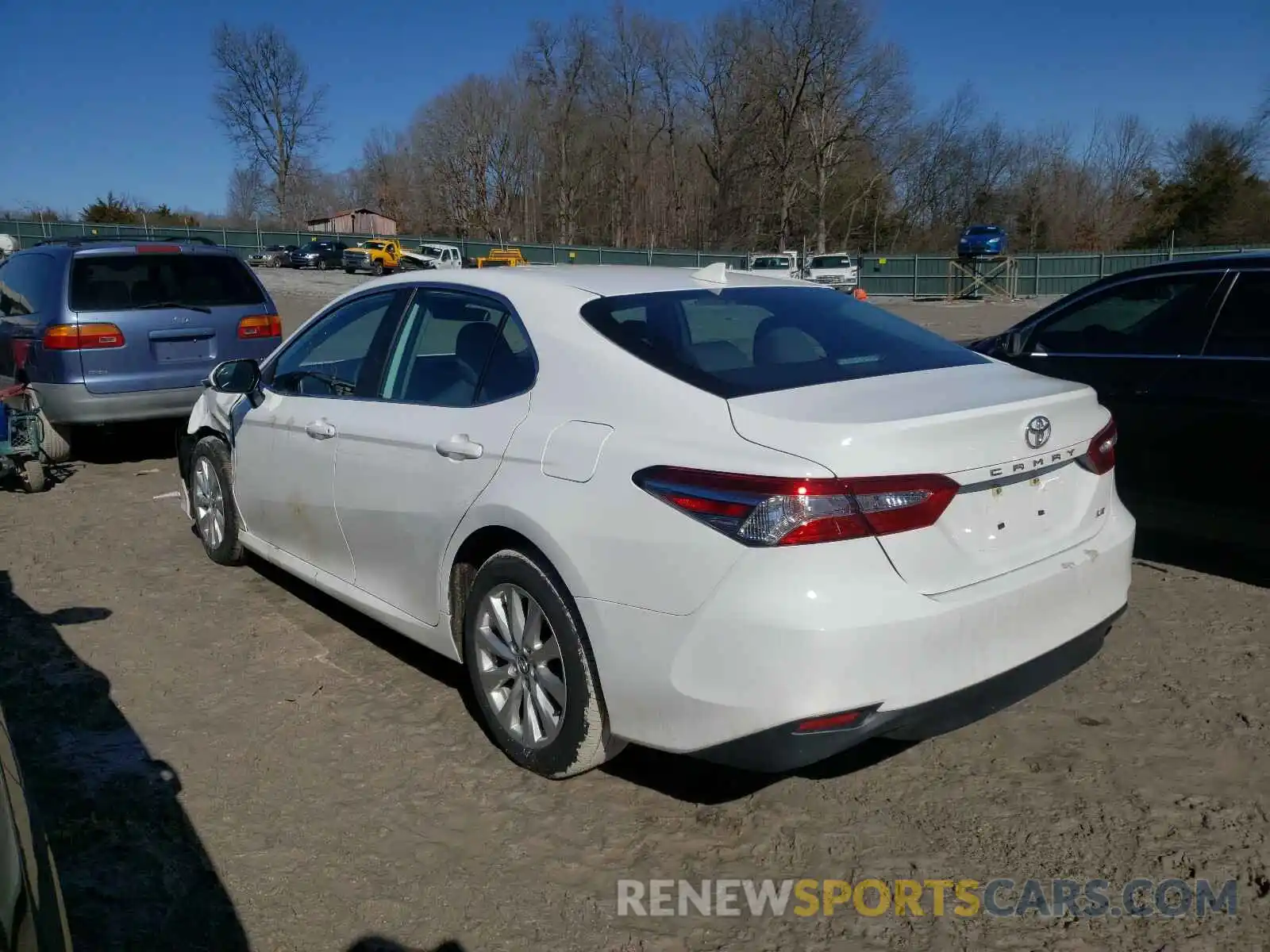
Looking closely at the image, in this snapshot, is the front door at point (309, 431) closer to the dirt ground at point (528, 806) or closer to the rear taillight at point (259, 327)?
the dirt ground at point (528, 806)

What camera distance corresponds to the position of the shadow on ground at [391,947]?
106 inches

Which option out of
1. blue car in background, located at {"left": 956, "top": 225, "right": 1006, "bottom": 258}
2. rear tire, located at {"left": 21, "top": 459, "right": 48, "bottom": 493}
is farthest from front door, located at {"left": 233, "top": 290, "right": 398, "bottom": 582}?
blue car in background, located at {"left": 956, "top": 225, "right": 1006, "bottom": 258}

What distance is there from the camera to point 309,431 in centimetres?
445

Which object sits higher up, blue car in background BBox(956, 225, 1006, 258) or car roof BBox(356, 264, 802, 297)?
blue car in background BBox(956, 225, 1006, 258)

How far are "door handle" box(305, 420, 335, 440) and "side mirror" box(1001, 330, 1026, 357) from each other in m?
3.72

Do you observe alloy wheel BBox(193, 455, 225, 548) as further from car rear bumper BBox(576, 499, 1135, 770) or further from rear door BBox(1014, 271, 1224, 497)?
rear door BBox(1014, 271, 1224, 497)

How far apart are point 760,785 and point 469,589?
45.3 inches

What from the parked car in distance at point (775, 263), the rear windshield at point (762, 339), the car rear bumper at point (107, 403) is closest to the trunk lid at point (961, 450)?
the rear windshield at point (762, 339)

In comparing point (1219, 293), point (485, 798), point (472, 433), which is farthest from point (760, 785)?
point (1219, 293)

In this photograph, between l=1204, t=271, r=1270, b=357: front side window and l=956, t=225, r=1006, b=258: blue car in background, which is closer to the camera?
l=1204, t=271, r=1270, b=357: front side window

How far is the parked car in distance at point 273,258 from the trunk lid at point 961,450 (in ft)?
182

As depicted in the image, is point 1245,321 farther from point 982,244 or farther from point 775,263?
point 982,244

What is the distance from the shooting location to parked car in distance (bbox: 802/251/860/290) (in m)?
41.5

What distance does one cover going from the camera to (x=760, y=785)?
344 centimetres
